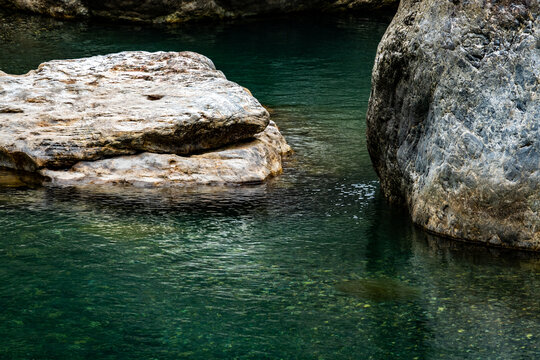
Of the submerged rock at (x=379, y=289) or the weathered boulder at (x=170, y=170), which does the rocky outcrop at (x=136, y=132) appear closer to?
the weathered boulder at (x=170, y=170)

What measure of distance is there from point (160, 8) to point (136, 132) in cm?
1514

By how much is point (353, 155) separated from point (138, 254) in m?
3.76

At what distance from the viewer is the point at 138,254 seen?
20.3ft

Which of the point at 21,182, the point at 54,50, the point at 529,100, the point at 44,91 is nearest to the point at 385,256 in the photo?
the point at 529,100

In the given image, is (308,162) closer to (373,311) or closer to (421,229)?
(421,229)

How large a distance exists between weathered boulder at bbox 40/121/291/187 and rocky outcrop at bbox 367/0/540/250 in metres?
2.13

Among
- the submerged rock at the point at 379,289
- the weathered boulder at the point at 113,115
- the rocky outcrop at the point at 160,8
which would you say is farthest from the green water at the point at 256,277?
the rocky outcrop at the point at 160,8

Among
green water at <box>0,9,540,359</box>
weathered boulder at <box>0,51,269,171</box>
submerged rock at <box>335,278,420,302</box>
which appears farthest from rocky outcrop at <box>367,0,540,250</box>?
weathered boulder at <box>0,51,269,171</box>

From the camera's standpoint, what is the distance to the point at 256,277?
5.77 metres

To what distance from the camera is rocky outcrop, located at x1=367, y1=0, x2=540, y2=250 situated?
6.06 meters

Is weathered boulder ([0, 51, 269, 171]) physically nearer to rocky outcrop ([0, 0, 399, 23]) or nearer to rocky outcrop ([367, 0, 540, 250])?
rocky outcrop ([367, 0, 540, 250])

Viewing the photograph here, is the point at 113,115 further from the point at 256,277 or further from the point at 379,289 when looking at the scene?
the point at 379,289

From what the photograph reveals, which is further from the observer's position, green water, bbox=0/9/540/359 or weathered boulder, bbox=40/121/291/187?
weathered boulder, bbox=40/121/291/187

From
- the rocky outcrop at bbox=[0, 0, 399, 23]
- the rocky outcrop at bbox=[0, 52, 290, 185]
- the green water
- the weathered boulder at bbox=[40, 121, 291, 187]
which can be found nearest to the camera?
→ the green water
